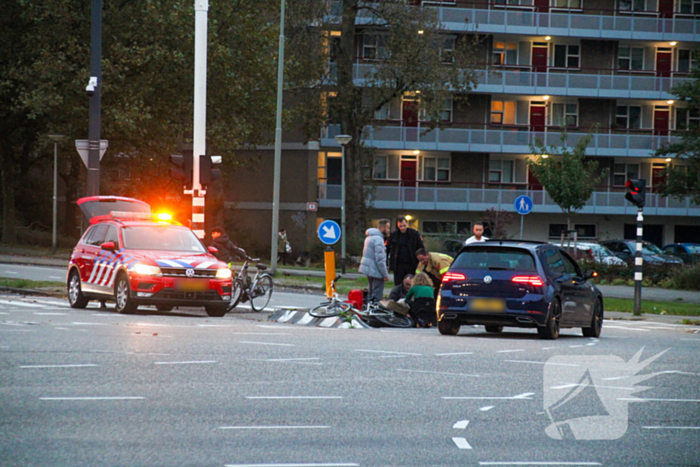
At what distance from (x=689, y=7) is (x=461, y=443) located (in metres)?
57.6

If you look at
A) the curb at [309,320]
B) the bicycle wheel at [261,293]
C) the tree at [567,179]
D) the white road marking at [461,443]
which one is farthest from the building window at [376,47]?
the white road marking at [461,443]

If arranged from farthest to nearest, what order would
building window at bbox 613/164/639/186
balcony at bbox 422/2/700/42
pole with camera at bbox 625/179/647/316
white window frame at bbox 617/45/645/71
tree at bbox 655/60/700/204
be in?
building window at bbox 613/164/639/186
white window frame at bbox 617/45/645/71
balcony at bbox 422/2/700/42
tree at bbox 655/60/700/204
pole with camera at bbox 625/179/647/316

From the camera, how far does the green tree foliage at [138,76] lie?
38.9m

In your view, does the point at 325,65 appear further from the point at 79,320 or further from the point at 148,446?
the point at 148,446

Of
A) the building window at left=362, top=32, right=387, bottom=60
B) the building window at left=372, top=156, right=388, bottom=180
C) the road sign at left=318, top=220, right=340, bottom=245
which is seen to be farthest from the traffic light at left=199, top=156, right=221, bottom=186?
the building window at left=372, top=156, right=388, bottom=180

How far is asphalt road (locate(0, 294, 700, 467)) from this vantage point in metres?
6.29

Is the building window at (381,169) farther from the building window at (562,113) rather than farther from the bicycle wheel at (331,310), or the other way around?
the bicycle wheel at (331,310)

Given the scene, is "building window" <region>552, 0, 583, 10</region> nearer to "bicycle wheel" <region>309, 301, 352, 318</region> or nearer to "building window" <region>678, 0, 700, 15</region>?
"building window" <region>678, 0, 700, 15</region>

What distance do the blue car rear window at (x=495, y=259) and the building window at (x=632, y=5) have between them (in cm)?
4655

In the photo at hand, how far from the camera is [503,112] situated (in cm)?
5791

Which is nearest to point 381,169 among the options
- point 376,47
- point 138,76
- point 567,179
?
point 376,47

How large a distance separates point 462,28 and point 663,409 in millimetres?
48251

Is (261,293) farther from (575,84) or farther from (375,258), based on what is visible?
(575,84)

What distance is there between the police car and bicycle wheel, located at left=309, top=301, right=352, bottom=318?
1.63 meters
